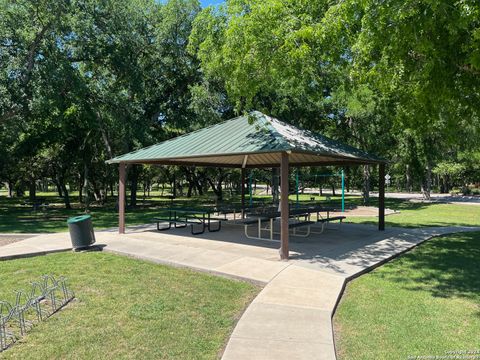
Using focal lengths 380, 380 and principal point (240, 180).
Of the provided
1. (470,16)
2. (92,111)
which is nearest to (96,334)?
(470,16)

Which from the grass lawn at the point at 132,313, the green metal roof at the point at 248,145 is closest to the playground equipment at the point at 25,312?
the grass lawn at the point at 132,313

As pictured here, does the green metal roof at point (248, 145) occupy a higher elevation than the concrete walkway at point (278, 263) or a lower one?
higher

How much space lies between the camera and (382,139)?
2600cm

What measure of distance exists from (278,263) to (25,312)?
4.64 m

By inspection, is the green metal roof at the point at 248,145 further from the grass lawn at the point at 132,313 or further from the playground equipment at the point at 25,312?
the playground equipment at the point at 25,312

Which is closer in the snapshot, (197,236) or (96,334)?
(96,334)

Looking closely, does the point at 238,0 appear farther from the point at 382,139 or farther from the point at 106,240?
the point at 382,139

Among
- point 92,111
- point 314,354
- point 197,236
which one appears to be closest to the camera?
point 314,354

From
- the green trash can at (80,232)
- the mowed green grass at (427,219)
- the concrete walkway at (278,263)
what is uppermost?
the green trash can at (80,232)

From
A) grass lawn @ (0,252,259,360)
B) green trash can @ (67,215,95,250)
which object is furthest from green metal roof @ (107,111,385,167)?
grass lawn @ (0,252,259,360)

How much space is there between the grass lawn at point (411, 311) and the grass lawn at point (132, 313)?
1.52 meters

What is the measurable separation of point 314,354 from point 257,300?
1.78m

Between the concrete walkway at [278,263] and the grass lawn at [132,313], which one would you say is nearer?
the grass lawn at [132,313]

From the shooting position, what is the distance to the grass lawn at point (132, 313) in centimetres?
401
